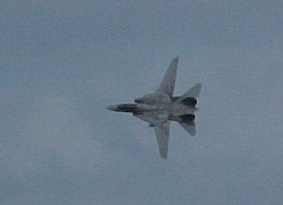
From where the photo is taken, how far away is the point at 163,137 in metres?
190

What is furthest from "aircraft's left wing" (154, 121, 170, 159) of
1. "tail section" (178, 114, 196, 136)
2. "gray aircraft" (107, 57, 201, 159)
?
"tail section" (178, 114, 196, 136)

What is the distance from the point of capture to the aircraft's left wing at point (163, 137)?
186m

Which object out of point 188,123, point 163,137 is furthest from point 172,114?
point 163,137

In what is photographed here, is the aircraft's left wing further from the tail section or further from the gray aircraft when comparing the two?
the tail section

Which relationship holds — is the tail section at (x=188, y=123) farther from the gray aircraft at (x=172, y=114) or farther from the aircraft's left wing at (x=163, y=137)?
the aircraft's left wing at (x=163, y=137)

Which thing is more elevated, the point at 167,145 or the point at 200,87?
the point at 200,87

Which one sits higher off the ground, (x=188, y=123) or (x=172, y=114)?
(x=172, y=114)

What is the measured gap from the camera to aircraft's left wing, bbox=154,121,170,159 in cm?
18650

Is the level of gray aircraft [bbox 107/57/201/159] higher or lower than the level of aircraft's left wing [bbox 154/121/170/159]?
higher

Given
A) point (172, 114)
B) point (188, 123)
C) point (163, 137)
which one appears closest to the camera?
point (163, 137)

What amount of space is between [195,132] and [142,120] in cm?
1505

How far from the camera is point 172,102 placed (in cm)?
19762

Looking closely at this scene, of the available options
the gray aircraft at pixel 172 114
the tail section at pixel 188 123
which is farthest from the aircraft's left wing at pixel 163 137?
the tail section at pixel 188 123

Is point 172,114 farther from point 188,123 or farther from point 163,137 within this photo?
point 163,137
